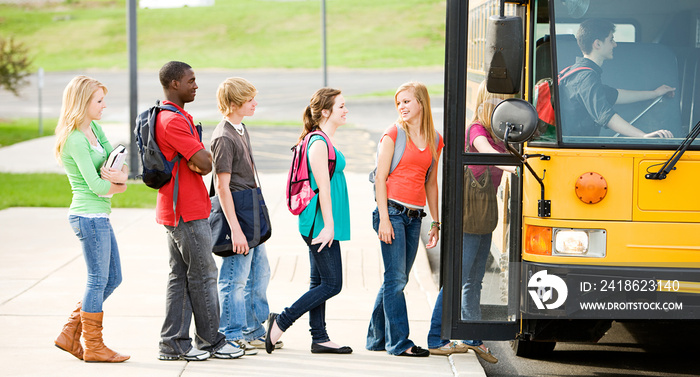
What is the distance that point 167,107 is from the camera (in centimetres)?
508

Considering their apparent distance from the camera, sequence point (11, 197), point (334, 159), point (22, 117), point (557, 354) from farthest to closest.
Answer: point (22, 117)
point (11, 197)
point (557, 354)
point (334, 159)

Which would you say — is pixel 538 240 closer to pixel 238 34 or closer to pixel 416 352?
pixel 416 352

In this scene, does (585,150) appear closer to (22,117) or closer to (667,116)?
(667,116)

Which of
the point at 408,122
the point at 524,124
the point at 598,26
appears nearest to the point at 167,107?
the point at 408,122

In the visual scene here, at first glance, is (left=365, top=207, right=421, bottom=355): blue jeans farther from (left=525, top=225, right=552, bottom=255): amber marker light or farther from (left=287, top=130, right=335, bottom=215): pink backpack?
(left=525, top=225, right=552, bottom=255): amber marker light

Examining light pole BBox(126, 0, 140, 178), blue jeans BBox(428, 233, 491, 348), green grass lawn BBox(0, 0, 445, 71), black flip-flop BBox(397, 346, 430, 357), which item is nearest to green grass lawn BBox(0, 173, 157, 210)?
light pole BBox(126, 0, 140, 178)

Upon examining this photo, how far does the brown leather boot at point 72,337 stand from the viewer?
5.29 metres

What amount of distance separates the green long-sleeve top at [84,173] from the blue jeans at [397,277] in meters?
1.65

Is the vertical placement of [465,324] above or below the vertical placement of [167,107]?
below

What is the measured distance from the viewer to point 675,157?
4.37 m

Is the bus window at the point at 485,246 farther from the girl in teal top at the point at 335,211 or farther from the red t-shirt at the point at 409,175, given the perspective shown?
the girl in teal top at the point at 335,211

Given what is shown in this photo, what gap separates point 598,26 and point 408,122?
4.30ft

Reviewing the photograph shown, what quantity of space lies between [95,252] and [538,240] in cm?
248

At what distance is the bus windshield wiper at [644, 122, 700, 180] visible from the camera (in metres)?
4.36
